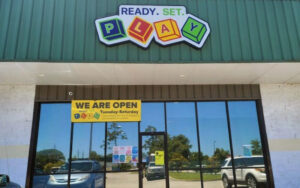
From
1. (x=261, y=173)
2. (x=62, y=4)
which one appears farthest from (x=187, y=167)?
(x=62, y=4)

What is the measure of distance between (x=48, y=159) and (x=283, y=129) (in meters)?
9.14

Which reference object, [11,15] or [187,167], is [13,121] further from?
[187,167]

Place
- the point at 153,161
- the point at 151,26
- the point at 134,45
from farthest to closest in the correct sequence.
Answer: the point at 153,161, the point at 151,26, the point at 134,45

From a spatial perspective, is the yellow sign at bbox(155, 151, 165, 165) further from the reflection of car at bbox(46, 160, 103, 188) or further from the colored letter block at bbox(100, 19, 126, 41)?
the colored letter block at bbox(100, 19, 126, 41)

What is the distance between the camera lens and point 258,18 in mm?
8156

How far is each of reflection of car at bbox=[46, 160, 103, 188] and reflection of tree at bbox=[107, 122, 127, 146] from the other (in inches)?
39.2

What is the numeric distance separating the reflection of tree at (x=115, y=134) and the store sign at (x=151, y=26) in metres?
3.36

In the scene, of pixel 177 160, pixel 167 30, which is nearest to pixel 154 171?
pixel 177 160

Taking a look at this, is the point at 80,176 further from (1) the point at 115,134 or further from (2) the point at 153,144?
(2) the point at 153,144

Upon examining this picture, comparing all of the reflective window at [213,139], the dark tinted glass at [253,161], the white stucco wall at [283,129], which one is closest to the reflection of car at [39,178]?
the reflective window at [213,139]

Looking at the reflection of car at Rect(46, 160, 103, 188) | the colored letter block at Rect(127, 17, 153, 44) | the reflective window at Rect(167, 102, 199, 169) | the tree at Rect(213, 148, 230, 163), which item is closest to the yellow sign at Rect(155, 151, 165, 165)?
the reflective window at Rect(167, 102, 199, 169)

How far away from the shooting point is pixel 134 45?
7.64 meters

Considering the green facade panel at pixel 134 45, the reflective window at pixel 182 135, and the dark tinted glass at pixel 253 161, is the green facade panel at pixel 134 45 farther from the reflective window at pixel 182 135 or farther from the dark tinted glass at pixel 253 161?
the dark tinted glass at pixel 253 161

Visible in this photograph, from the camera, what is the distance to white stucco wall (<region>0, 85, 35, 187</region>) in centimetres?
845
